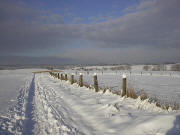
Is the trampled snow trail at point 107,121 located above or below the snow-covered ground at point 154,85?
above

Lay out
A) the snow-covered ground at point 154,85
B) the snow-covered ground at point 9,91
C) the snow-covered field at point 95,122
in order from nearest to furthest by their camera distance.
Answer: the snow-covered field at point 95,122 < the snow-covered ground at point 9,91 < the snow-covered ground at point 154,85

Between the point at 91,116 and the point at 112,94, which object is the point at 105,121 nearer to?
the point at 91,116

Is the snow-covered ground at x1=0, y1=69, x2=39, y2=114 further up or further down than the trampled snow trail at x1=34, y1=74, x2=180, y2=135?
further down

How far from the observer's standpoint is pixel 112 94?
812 cm

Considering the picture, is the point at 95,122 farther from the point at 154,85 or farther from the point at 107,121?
the point at 154,85

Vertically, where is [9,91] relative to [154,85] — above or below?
above

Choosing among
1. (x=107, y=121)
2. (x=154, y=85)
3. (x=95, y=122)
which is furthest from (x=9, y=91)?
(x=154, y=85)

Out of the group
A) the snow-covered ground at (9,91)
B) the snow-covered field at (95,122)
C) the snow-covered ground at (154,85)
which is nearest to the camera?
the snow-covered field at (95,122)

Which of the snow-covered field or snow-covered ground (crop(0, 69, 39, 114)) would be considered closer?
the snow-covered field

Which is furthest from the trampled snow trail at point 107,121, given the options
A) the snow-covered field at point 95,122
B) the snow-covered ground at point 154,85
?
the snow-covered ground at point 154,85

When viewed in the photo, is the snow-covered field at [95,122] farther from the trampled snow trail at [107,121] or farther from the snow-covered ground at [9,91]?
the snow-covered ground at [9,91]

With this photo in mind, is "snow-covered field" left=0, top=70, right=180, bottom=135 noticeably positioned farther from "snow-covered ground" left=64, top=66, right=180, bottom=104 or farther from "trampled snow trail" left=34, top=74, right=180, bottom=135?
"snow-covered ground" left=64, top=66, right=180, bottom=104

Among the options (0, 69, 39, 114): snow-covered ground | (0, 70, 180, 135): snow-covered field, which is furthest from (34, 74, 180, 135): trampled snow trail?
(0, 69, 39, 114): snow-covered ground

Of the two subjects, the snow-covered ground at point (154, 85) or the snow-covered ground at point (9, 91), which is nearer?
the snow-covered ground at point (9, 91)
